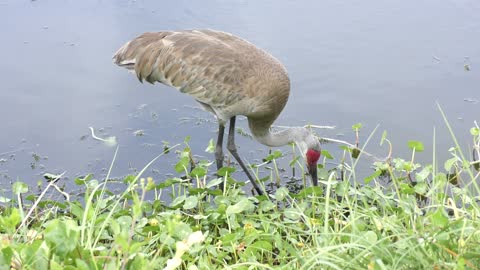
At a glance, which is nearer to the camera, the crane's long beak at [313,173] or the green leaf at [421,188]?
the green leaf at [421,188]

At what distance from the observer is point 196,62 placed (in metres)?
5.23

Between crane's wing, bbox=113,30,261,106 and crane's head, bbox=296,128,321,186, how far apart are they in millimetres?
600

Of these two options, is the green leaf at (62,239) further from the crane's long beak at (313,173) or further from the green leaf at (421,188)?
the crane's long beak at (313,173)

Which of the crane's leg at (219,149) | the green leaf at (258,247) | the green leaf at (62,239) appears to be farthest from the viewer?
the crane's leg at (219,149)

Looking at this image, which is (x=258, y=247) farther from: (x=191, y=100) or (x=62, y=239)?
(x=191, y=100)

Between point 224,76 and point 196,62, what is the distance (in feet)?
0.91

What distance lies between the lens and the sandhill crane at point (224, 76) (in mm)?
5086

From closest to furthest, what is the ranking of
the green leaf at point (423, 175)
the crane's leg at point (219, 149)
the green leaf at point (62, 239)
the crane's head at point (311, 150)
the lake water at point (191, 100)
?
the green leaf at point (62, 239) < the green leaf at point (423, 175) < the crane's head at point (311, 150) < the crane's leg at point (219, 149) < the lake water at point (191, 100)

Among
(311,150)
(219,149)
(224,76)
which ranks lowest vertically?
(219,149)

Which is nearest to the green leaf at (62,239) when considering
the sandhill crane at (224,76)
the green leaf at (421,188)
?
the green leaf at (421,188)

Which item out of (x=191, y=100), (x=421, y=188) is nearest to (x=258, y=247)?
(x=421, y=188)

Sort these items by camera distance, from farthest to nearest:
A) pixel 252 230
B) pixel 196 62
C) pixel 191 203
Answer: pixel 196 62 < pixel 191 203 < pixel 252 230

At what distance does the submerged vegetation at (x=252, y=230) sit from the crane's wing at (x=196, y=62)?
56 cm

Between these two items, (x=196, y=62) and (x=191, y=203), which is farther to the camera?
(x=196, y=62)
